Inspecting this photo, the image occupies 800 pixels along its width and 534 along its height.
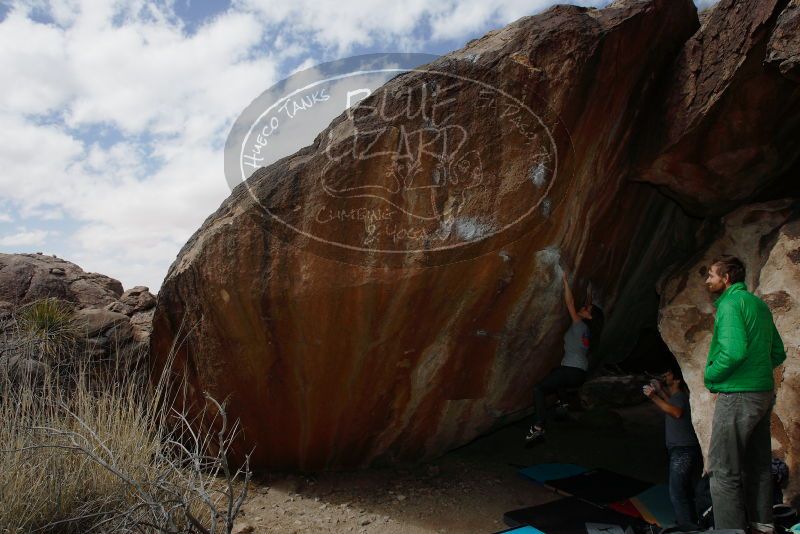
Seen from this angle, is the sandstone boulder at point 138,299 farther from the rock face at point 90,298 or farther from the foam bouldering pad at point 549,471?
the foam bouldering pad at point 549,471

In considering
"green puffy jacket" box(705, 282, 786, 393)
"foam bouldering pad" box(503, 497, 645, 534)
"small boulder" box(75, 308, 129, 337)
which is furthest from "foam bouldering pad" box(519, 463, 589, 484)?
"small boulder" box(75, 308, 129, 337)

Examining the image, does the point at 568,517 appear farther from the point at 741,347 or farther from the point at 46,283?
the point at 46,283

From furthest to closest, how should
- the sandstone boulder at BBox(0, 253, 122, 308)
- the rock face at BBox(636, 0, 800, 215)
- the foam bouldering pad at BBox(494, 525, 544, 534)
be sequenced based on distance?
the sandstone boulder at BBox(0, 253, 122, 308) → the foam bouldering pad at BBox(494, 525, 544, 534) → the rock face at BBox(636, 0, 800, 215)

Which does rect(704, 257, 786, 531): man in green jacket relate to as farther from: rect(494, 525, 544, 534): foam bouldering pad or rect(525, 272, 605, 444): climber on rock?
rect(525, 272, 605, 444): climber on rock

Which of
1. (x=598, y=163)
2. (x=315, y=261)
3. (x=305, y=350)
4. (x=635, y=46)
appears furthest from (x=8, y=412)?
(x=635, y=46)

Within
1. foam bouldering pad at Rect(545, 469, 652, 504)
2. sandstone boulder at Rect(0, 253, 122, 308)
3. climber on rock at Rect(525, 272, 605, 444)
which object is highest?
sandstone boulder at Rect(0, 253, 122, 308)

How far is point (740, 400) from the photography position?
9.36 feet

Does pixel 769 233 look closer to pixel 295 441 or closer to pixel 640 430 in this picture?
pixel 640 430

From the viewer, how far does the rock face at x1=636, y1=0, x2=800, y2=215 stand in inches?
131

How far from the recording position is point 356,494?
4.23 m

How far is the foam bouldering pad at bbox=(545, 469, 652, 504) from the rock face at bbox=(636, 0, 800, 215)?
1.96m

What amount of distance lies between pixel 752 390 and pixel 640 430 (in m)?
3.18

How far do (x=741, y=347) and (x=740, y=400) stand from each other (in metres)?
0.26

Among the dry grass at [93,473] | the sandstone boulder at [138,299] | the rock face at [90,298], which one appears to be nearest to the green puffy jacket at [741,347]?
the dry grass at [93,473]
